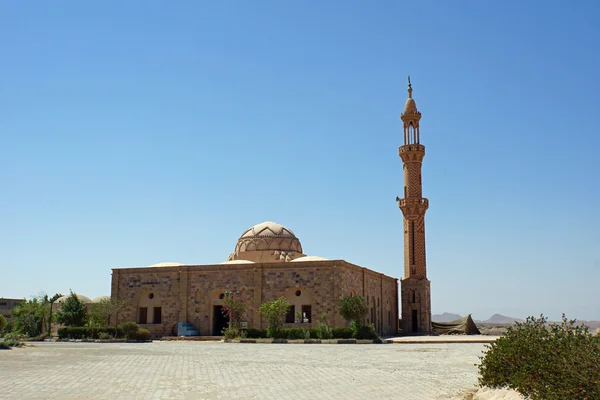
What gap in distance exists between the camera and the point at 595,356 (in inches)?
275

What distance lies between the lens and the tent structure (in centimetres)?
4271

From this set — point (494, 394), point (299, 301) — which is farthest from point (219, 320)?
point (494, 394)

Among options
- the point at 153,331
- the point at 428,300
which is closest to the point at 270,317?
the point at 153,331

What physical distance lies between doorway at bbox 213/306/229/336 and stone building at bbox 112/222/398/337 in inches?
2.4

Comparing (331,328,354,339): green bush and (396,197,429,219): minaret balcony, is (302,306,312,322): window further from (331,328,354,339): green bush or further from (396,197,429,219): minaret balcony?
(396,197,429,219): minaret balcony

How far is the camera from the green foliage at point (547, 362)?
22.4ft

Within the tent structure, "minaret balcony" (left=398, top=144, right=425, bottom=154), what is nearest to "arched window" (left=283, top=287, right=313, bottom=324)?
the tent structure

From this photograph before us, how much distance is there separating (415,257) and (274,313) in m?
15.2

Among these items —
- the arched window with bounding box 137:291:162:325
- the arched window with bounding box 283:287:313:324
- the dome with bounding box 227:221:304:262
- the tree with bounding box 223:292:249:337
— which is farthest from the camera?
the dome with bounding box 227:221:304:262

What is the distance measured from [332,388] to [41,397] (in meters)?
4.96

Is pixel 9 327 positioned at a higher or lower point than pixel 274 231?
lower

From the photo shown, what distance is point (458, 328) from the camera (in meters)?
43.1

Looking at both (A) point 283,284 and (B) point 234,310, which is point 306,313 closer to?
(A) point 283,284

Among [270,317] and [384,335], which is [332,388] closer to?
[270,317]
